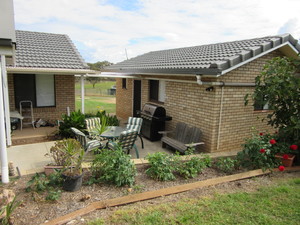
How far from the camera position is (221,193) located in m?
4.34

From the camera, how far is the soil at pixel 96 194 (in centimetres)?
340

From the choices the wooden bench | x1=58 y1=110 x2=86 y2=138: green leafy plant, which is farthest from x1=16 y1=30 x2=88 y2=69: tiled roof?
the wooden bench

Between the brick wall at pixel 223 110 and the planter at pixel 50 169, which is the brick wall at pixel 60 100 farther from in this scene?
the planter at pixel 50 169

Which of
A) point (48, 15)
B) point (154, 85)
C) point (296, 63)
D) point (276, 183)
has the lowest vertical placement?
point (276, 183)

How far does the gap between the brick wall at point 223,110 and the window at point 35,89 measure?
5437 millimetres

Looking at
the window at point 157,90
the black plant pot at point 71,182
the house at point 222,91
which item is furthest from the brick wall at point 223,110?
the black plant pot at point 71,182

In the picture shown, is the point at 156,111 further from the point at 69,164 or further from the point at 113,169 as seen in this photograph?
the point at 69,164

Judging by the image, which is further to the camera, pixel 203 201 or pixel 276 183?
pixel 276 183

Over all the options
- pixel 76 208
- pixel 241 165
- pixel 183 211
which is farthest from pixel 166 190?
pixel 241 165

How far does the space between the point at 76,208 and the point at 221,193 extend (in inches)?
104

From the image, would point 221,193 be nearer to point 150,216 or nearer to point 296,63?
point 150,216

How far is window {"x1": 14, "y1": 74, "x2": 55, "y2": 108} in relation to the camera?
912 cm

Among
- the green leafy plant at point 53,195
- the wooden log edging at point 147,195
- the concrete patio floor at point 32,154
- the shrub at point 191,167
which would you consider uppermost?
the shrub at point 191,167

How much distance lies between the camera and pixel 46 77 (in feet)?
31.4
